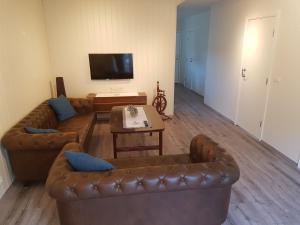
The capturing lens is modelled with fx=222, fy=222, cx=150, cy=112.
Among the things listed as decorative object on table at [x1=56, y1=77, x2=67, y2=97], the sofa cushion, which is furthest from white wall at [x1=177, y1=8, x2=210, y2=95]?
the sofa cushion

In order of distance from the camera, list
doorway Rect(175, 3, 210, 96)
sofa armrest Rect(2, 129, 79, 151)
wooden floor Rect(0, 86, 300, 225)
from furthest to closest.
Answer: doorway Rect(175, 3, 210, 96) → sofa armrest Rect(2, 129, 79, 151) → wooden floor Rect(0, 86, 300, 225)

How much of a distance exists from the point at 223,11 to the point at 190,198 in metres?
4.84

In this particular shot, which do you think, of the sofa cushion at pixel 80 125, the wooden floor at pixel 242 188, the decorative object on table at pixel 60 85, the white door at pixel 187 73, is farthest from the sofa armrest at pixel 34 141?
the white door at pixel 187 73

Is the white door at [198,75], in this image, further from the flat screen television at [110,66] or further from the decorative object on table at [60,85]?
the decorative object on table at [60,85]

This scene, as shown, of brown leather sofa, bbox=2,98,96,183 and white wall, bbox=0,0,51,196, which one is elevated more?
white wall, bbox=0,0,51,196

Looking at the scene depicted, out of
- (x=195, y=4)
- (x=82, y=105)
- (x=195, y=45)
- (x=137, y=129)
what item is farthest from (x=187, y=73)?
(x=137, y=129)

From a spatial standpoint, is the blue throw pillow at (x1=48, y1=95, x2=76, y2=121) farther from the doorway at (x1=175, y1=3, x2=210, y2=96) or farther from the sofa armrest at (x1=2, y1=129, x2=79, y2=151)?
the doorway at (x1=175, y1=3, x2=210, y2=96)

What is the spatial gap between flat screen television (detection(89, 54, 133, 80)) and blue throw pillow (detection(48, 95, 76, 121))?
1.26 m

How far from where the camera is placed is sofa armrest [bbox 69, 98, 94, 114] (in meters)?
4.28

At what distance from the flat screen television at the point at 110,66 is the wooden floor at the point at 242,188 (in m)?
1.25

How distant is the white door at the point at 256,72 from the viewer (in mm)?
3769

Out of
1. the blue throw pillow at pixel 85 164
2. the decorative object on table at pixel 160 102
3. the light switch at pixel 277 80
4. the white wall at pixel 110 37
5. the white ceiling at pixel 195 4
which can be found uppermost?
the white ceiling at pixel 195 4

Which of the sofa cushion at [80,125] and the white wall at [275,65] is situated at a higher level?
the white wall at [275,65]

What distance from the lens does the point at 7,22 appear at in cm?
300
